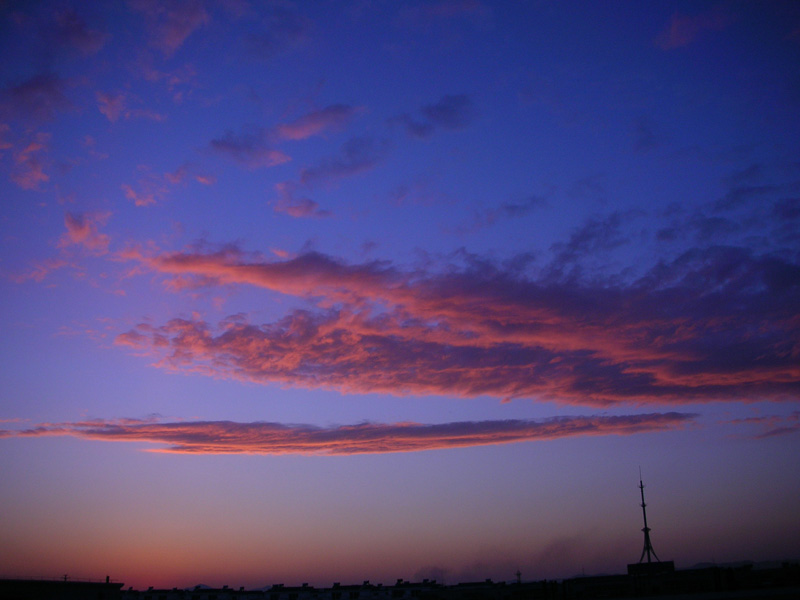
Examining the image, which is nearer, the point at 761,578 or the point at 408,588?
the point at 761,578

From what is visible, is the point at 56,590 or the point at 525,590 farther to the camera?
the point at 525,590

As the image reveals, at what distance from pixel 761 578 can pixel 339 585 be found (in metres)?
71.3

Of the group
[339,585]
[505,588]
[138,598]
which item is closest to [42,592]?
[138,598]

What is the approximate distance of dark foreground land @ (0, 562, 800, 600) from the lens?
74.9 meters

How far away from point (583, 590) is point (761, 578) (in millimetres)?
26172

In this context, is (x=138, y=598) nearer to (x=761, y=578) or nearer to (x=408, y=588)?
(x=408, y=588)

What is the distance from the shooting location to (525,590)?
99.0m

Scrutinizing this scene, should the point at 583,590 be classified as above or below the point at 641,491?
below

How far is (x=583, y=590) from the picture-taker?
9794 cm

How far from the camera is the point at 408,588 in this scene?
114 metres

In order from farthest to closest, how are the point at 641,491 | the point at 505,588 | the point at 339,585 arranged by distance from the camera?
the point at 641,491 → the point at 339,585 → the point at 505,588

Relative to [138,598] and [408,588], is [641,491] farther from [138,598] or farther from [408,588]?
[138,598]

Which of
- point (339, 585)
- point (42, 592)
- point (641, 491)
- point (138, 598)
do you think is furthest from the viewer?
point (641, 491)

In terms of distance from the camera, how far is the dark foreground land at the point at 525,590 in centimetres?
7494
